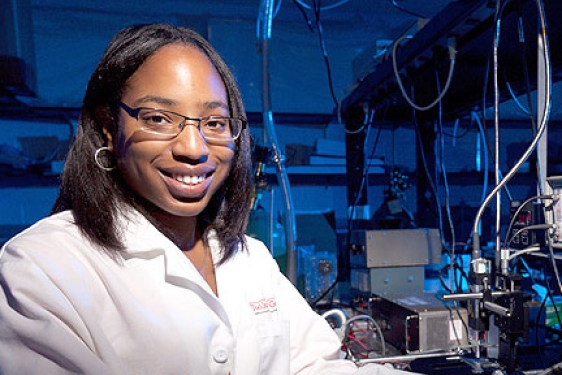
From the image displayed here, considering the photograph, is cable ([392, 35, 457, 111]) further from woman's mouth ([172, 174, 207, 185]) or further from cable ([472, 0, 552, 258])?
woman's mouth ([172, 174, 207, 185])

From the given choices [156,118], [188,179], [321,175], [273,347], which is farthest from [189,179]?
[321,175]

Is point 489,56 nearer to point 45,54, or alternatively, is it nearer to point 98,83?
point 98,83

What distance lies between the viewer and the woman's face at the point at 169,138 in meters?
0.69

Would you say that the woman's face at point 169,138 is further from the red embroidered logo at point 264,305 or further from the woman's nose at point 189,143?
the red embroidered logo at point 264,305

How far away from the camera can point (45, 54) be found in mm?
2406

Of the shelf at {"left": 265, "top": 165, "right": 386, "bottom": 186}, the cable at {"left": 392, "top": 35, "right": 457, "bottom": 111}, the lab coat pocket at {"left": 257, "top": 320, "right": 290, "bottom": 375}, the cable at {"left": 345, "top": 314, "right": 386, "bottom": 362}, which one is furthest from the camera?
the shelf at {"left": 265, "top": 165, "right": 386, "bottom": 186}

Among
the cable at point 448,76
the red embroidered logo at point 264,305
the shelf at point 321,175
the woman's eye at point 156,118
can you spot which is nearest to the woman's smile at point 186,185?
the woman's eye at point 156,118

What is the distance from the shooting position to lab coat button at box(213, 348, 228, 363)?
27.6 inches

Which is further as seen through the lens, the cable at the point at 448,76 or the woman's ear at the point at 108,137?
the cable at the point at 448,76

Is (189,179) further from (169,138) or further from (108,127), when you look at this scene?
(108,127)

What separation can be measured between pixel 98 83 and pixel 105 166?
0.56ft

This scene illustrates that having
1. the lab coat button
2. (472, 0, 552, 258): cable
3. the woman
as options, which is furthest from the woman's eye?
(472, 0, 552, 258): cable

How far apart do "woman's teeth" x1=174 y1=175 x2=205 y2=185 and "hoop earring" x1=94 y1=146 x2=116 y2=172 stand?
0.55 ft

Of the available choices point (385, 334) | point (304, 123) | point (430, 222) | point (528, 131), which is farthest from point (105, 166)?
point (528, 131)
